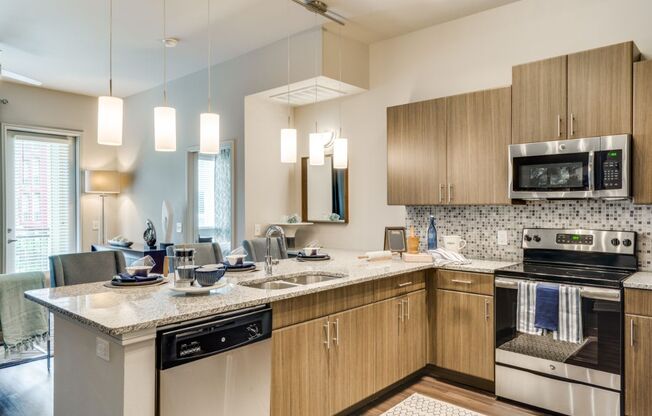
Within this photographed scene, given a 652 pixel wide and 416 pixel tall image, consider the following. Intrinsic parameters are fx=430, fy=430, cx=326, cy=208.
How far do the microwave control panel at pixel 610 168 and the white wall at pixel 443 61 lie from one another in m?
0.78

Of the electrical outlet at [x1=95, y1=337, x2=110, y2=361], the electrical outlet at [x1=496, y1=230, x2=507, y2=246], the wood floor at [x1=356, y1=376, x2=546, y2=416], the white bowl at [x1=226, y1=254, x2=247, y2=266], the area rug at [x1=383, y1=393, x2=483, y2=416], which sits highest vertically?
the electrical outlet at [x1=496, y1=230, x2=507, y2=246]

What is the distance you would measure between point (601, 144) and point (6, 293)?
13.6 ft

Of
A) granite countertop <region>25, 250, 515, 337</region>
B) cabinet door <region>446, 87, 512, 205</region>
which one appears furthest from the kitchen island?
cabinet door <region>446, 87, 512, 205</region>

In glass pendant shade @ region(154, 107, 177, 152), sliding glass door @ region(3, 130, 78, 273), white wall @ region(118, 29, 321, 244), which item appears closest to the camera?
glass pendant shade @ region(154, 107, 177, 152)

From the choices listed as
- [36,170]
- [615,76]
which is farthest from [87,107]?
[615,76]

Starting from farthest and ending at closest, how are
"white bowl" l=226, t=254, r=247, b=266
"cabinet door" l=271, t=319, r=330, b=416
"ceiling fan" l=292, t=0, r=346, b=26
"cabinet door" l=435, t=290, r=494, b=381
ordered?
1. "ceiling fan" l=292, t=0, r=346, b=26
2. "cabinet door" l=435, t=290, r=494, b=381
3. "white bowl" l=226, t=254, r=247, b=266
4. "cabinet door" l=271, t=319, r=330, b=416

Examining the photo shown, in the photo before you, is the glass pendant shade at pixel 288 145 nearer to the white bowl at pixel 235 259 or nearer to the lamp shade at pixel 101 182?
the white bowl at pixel 235 259

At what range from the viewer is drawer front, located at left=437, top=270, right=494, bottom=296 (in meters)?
3.02

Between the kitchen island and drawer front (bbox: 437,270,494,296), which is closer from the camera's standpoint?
the kitchen island

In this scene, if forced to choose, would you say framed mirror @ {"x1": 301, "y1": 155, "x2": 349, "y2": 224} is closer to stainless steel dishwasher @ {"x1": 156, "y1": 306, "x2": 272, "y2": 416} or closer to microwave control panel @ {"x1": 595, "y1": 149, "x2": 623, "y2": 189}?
microwave control panel @ {"x1": 595, "y1": 149, "x2": 623, "y2": 189}

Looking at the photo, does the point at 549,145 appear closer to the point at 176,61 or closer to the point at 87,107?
the point at 176,61

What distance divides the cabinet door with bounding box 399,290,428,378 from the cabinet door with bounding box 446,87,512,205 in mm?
878

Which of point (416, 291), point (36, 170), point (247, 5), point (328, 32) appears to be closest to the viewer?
point (416, 291)

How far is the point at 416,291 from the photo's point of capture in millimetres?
3197
